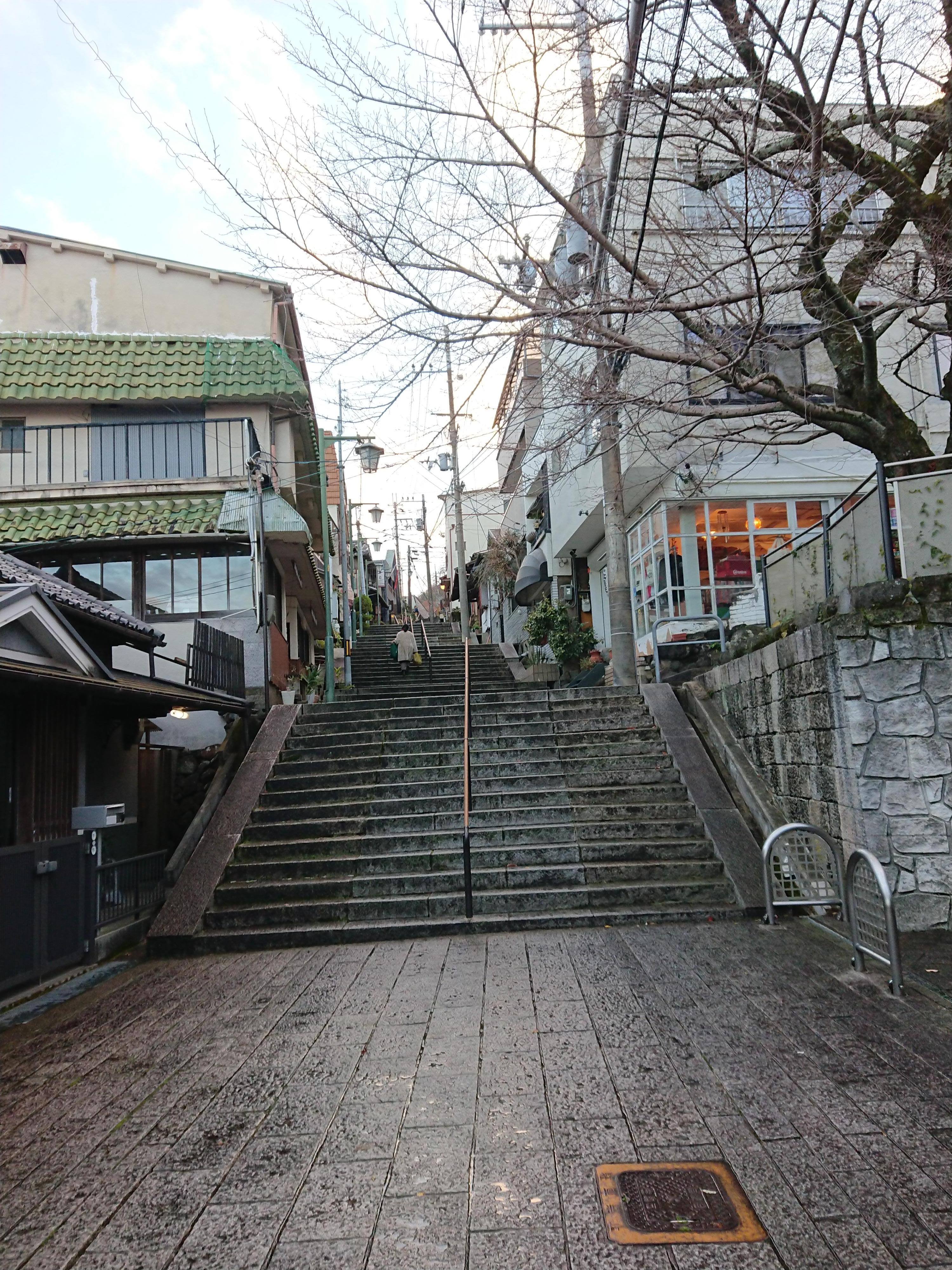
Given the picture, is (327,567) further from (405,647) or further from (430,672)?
(405,647)

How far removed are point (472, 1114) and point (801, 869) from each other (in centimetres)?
433

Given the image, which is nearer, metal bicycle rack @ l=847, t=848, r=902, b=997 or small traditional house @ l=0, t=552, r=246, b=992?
metal bicycle rack @ l=847, t=848, r=902, b=997

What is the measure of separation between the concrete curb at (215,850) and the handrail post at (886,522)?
6.99m

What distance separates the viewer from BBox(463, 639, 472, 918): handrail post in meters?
7.67

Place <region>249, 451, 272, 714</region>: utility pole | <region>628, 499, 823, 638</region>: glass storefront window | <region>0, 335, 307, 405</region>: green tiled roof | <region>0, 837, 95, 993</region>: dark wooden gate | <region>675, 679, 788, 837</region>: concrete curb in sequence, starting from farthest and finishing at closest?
<region>628, 499, 823, 638</region>: glass storefront window < <region>0, 335, 307, 405</region>: green tiled roof < <region>249, 451, 272, 714</region>: utility pole < <region>675, 679, 788, 837</region>: concrete curb < <region>0, 837, 95, 993</region>: dark wooden gate

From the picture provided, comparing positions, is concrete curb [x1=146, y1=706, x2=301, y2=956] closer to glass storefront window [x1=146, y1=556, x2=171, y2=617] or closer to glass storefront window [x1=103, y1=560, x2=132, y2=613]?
glass storefront window [x1=146, y1=556, x2=171, y2=617]

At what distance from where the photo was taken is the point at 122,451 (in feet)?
47.3

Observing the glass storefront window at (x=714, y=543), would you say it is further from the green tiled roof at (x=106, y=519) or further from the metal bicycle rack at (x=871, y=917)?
the metal bicycle rack at (x=871, y=917)

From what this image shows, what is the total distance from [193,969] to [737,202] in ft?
32.2

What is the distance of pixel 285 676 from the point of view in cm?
1603

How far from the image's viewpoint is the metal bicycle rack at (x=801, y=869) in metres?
6.93

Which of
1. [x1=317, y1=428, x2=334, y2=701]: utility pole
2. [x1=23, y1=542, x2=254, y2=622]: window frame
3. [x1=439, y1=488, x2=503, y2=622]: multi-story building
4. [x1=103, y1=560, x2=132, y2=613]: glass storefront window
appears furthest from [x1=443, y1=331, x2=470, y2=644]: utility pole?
[x1=103, y1=560, x2=132, y2=613]: glass storefront window

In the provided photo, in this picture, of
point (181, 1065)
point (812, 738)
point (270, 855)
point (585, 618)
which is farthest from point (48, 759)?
point (585, 618)

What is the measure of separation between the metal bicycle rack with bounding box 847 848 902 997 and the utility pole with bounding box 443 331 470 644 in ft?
16.1
